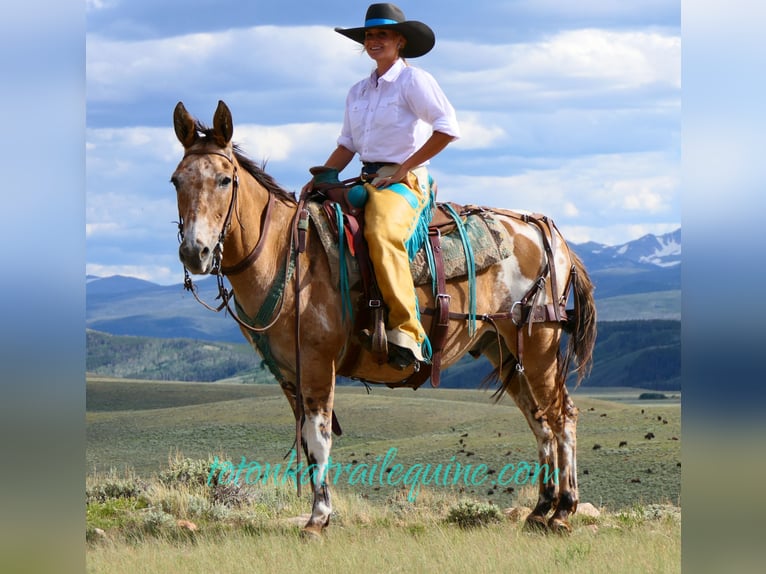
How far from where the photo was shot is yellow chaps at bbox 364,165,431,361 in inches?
318

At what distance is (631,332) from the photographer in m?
110

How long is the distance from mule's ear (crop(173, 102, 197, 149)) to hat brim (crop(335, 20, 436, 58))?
185 cm

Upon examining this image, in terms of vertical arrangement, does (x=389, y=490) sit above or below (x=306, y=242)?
below

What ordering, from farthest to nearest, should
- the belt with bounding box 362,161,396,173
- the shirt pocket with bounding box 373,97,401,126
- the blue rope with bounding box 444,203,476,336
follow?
1. the blue rope with bounding box 444,203,476,336
2. the belt with bounding box 362,161,396,173
3. the shirt pocket with bounding box 373,97,401,126

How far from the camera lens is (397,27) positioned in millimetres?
8469

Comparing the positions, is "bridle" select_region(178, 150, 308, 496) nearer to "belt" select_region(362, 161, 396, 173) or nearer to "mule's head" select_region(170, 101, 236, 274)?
"mule's head" select_region(170, 101, 236, 274)

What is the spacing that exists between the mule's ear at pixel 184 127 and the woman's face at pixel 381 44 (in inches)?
71.7

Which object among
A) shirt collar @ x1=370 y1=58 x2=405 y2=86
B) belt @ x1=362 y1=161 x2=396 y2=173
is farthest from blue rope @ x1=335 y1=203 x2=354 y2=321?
shirt collar @ x1=370 y1=58 x2=405 y2=86

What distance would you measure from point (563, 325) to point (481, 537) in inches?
92.8

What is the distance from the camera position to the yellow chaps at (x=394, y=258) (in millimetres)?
8086

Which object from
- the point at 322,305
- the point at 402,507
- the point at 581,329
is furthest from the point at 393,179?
the point at 402,507
